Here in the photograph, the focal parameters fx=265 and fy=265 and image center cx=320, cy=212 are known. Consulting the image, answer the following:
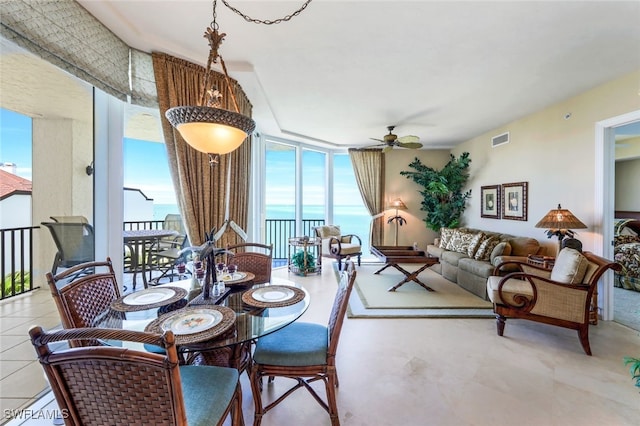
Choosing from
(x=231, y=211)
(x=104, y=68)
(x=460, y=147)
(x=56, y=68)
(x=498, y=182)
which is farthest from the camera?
(x=460, y=147)

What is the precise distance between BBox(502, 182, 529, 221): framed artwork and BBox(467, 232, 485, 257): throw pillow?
62 centimetres

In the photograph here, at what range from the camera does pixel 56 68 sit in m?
1.94

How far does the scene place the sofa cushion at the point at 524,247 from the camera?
3.77 meters

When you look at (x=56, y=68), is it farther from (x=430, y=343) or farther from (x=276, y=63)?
(x=430, y=343)

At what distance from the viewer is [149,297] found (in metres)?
1.68

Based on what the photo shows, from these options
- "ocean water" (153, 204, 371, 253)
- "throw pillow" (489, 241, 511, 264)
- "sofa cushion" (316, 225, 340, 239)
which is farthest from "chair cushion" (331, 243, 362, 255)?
"throw pillow" (489, 241, 511, 264)

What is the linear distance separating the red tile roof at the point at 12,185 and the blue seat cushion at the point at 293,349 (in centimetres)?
185

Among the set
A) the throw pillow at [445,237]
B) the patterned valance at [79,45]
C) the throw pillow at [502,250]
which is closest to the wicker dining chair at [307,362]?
the patterned valance at [79,45]

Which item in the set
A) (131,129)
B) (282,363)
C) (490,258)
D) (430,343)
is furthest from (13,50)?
(490,258)

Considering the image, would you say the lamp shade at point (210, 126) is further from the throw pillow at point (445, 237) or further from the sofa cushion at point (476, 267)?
the throw pillow at point (445, 237)

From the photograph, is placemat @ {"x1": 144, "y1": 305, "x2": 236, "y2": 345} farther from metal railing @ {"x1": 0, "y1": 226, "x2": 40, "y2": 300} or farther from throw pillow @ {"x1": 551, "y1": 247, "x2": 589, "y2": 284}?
throw pillow @ {"x1": 551, "y1": 247, "x2": 589, "y2": 284}

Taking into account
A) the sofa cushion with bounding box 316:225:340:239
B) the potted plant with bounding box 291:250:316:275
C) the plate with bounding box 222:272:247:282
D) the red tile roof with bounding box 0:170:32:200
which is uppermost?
the red tile roof with bounding box 0:170:32:200

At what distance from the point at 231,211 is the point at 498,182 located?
4.67 meters

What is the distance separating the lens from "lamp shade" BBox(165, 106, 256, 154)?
142 centimetres
